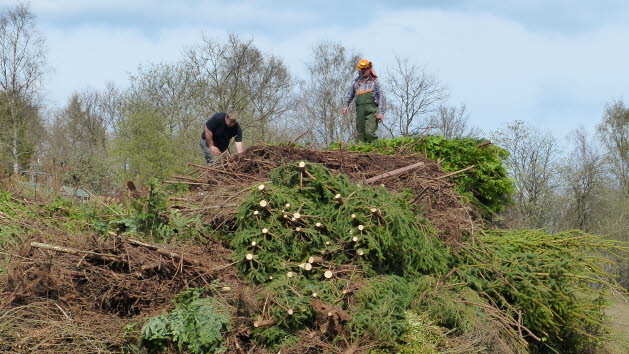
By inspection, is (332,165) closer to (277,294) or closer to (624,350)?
(277,294)

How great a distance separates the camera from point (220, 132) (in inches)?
400

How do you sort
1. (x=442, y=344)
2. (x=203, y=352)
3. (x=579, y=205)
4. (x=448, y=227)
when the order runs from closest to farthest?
(x=203, y=352), (x=442, y=344), (x=448, y=227), (x=579, y=205)

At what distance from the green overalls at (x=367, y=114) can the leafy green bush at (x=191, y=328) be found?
6619 millimetres

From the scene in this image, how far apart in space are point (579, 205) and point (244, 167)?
30256mm

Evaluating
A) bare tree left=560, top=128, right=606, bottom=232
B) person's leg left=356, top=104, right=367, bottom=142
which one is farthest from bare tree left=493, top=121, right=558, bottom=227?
person's leg left=356, top=104, right=367, bottom=142

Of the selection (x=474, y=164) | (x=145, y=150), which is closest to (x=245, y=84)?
(x=145, y=150)

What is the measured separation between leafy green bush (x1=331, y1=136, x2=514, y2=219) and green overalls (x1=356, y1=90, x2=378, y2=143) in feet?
5.82

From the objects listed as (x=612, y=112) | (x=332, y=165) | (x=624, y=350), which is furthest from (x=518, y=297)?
(x=612, y=112)

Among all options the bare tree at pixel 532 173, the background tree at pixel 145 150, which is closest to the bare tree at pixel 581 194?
the bare tree at pixel 532 173

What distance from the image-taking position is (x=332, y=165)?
772 centimetres

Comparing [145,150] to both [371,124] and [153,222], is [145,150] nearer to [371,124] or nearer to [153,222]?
[371,124]

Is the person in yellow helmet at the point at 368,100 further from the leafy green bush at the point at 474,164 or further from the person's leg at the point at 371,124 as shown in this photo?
the leafy green bush at the point at 474,164

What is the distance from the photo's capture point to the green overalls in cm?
1112

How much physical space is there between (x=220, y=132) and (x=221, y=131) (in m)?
0.03
